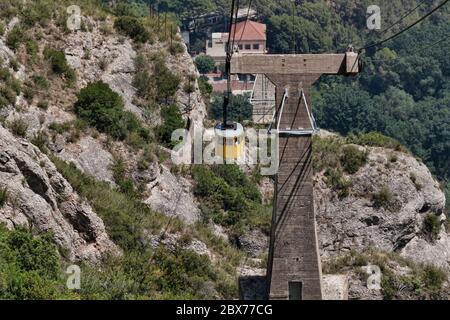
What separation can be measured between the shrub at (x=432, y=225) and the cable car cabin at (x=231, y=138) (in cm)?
846

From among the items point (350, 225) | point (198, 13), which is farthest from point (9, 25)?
point (198, 13)

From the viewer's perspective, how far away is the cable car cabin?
32719 mm

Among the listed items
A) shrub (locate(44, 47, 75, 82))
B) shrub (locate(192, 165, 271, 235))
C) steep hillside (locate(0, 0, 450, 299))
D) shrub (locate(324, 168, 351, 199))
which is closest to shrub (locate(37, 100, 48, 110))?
steep hillside (locate(0, 0, 450, 299))

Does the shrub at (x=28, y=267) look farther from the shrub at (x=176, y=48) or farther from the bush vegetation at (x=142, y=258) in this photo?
the shrub at (x=176, y=48)

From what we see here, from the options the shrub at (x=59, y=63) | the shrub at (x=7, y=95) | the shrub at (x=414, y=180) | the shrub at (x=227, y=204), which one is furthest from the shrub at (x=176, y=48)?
the shrub at (x=414, y=180)

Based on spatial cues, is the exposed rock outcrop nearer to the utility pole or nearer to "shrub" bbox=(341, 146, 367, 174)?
the utility pole

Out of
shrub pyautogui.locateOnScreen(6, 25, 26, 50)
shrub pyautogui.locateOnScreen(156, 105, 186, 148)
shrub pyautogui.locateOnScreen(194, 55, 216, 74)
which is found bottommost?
shrub pyautogui.locateOnScreen(194, 55, 216, 74)

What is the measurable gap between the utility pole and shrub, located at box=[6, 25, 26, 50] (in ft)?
52.6

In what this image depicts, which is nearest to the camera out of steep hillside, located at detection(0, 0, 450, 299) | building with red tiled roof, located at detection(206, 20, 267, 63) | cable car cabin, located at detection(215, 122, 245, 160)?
steep hillside, located at detection(0, 0, 450, 299)

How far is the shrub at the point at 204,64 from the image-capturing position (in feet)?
447

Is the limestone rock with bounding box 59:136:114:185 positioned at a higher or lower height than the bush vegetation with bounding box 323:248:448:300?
higher

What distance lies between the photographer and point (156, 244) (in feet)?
117

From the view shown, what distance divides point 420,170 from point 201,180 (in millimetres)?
8398

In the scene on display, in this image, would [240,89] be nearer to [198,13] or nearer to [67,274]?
[198,13]
